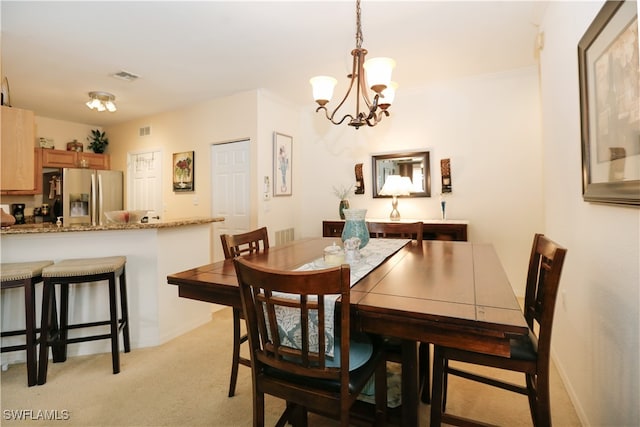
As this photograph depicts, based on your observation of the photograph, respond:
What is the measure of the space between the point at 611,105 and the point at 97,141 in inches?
266

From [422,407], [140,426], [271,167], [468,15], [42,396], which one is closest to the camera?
[140,426]

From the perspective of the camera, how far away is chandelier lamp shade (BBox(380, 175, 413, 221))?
3766mm

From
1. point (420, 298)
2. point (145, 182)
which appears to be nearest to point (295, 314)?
point (420, 298)

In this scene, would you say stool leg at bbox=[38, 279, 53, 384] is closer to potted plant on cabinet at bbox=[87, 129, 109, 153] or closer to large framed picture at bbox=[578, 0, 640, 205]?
large framed picture at bbox=[578, 0, 640, 205]

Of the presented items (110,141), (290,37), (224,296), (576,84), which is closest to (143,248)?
(224,296)

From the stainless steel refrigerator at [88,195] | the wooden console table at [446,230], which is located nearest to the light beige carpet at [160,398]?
the wooden console table at [446,230]

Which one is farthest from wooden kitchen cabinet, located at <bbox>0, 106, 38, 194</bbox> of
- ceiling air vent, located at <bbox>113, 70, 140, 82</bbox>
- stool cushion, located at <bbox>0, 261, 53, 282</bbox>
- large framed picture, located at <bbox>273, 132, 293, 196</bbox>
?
large framed picture, located at <bbox>273, 132, 293, 196</bbox>

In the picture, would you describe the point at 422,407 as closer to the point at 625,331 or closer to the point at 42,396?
the point at 625,331

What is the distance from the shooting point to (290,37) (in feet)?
8.94

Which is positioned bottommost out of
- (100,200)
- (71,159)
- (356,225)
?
(356,225)

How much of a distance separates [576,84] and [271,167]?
320 centimetres

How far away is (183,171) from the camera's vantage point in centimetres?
461

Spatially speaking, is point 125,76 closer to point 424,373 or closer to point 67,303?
point 67,303

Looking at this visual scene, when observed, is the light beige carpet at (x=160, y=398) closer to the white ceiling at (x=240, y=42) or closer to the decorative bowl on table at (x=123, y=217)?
the decorative bowl on table at (x=123, y=217)
